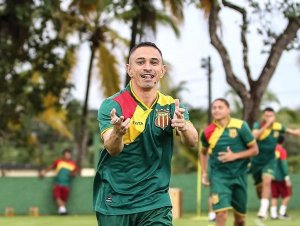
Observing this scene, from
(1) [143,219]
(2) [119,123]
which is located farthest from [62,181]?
(2) [119,123]

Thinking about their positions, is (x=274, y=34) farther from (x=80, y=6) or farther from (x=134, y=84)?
(x=134, y=84)

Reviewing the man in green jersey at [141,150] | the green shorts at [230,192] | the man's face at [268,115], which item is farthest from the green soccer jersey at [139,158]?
the man's face at [268,115]

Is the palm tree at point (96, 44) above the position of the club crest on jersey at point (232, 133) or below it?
above

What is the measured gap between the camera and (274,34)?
23.0 metres

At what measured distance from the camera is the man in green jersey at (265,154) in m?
17.2

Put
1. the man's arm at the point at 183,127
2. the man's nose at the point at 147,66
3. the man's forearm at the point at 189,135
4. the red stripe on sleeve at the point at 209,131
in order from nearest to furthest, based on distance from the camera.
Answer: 1. the man's arm at the point at 183,127
2. the man's forearm at the point at 189,135
3. the man's nose at the point at 147,66
4. the red stripe on sleeve at the point at 209,131

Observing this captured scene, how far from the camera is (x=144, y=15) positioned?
2697cm

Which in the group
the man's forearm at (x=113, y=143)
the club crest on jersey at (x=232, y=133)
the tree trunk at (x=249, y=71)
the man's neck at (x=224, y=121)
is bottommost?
the man's forearm at (x=113, y=143)

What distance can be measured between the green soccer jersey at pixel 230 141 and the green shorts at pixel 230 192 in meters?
0.09

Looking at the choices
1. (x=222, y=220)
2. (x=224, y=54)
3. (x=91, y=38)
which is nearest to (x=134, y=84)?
(x=222, y=220)

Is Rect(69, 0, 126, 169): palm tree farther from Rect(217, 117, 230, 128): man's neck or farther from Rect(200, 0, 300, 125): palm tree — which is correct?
Rect(217, 117, 230, 128): man's neck

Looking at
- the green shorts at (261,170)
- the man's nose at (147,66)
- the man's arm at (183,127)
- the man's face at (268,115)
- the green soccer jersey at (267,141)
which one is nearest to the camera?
the man's arm at (183,127)

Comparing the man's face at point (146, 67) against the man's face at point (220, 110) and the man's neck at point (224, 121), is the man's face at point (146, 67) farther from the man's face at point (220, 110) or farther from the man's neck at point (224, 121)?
the man's neck at point (224, 121)

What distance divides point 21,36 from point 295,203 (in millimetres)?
9865
